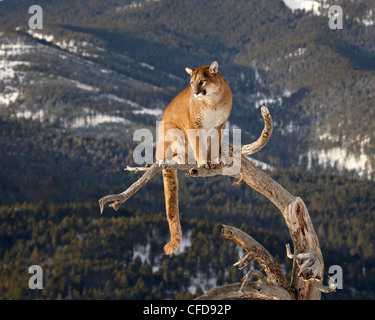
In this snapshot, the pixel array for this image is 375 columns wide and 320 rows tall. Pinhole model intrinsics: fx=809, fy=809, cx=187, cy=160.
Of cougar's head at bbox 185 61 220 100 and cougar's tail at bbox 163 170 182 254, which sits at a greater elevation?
cougar's head at bbox 185 61 220 100

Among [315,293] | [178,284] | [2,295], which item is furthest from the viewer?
[178,284]

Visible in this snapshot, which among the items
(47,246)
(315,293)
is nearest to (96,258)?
(47,246)

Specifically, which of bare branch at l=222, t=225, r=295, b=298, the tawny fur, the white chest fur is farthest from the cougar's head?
bare branch at l=222, t=225, r=295, b=298

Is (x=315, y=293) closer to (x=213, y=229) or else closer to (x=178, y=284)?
(x=178, y=284)

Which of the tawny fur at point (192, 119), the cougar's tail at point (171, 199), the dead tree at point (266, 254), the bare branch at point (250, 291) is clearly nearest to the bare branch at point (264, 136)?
the dead tree at point (266, 254)

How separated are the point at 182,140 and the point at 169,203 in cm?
Answer: 149

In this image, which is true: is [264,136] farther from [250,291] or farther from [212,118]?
[250,291]

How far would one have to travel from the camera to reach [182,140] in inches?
723

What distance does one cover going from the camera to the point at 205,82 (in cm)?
1688

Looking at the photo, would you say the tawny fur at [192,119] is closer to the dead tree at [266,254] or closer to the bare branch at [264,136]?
the dead tree at [266,254]

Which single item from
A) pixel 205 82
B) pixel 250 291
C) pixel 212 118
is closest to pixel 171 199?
pixel 212 118

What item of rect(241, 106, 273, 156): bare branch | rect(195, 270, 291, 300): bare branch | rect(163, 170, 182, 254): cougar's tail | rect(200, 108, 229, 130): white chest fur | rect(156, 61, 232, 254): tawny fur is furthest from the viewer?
rect(163, 170, 182, 254): cougar's tail

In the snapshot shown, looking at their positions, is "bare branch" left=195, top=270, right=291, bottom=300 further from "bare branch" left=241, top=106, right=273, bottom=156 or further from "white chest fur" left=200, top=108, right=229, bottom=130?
"white chest fur" left=200, top=108, right=229, bottom=130

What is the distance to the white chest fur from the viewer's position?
17516mm
